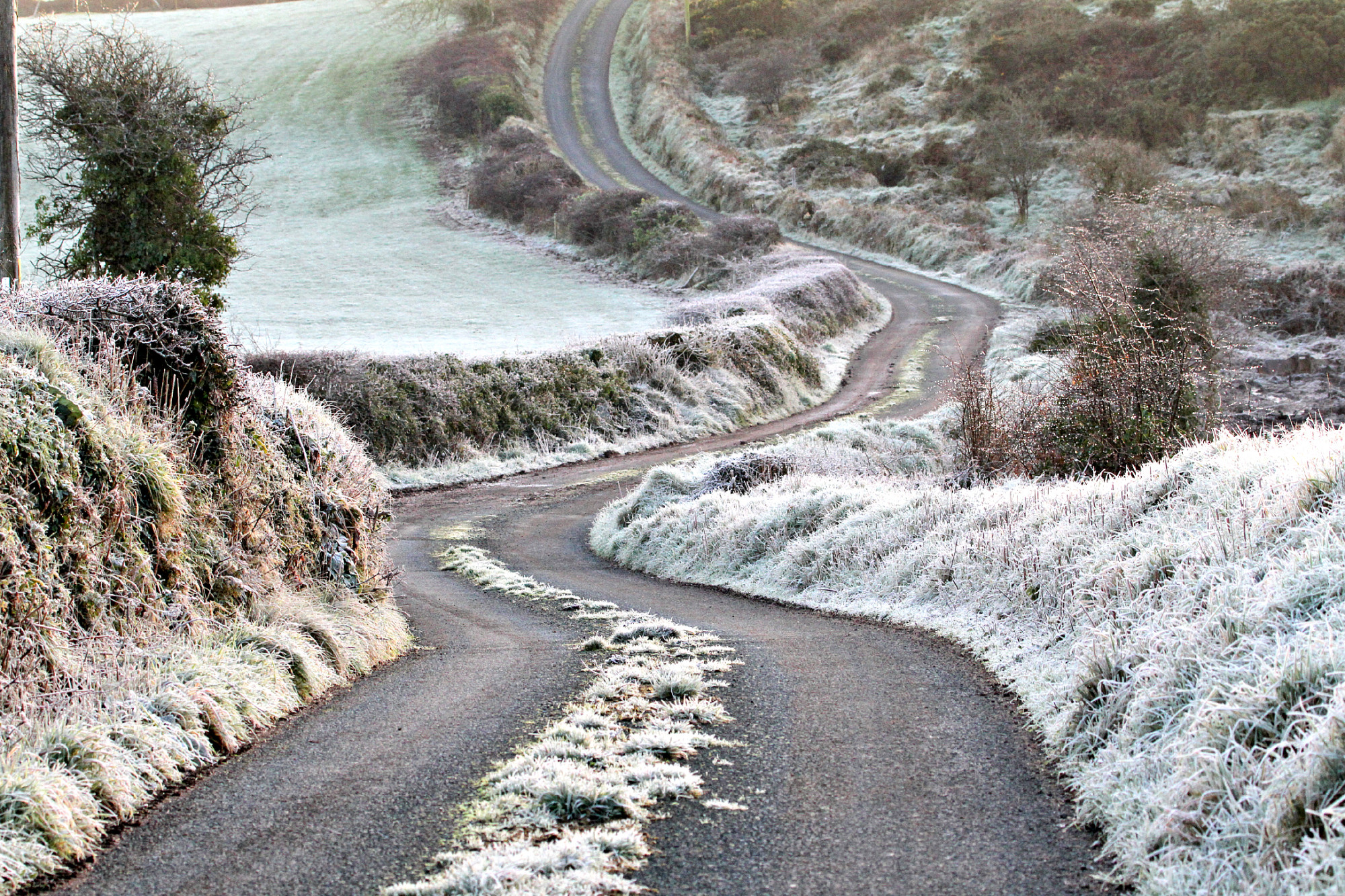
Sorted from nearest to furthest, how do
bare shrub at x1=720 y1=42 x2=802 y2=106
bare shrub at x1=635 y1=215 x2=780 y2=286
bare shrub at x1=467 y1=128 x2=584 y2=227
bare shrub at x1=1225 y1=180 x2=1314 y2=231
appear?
bare shrub at x1=1225 y1=180 x2=1314 y2=231
bare shrub at x1=635 y1=215 x2=780 y2=286
bare shrub at x1=467 y1=128 x2=584 y2=227
bare shrub at x1=720 y1=42 x2=802 y2=106

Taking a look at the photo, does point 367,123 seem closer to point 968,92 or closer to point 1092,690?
point 968,92

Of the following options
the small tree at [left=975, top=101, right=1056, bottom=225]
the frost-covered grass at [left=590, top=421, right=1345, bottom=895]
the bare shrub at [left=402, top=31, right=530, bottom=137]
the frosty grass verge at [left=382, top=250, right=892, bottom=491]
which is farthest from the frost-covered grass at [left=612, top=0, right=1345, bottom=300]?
the frost-covered grass at [left=590, top=421, right=1345, bottom=895]

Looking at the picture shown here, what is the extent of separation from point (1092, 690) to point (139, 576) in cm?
582

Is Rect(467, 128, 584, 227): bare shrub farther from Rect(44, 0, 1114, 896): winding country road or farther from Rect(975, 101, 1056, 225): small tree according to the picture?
Rect(44, 0, 1114, 896): winding country road

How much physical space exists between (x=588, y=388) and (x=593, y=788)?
23776mm

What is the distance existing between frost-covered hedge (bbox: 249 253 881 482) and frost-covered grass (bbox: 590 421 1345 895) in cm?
1573

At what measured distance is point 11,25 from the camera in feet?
42.3

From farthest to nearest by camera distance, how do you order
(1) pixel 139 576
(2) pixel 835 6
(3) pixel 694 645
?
(2) pixel 835 6
(3) pixel 694 645
(1) pixel 139 576

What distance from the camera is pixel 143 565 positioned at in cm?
664

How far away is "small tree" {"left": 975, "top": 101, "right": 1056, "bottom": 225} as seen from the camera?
170 feet

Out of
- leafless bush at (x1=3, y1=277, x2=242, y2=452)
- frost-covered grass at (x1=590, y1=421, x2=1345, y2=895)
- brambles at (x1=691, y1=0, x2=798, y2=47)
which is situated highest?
brambles at (x1=691, y1=0, x2=798, y2=47)

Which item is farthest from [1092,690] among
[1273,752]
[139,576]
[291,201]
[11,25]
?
[291,201]

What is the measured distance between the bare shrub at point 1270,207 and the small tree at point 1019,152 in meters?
9.83

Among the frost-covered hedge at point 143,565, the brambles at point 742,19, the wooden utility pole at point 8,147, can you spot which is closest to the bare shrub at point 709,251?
the wooden utility pole at point 8,147
